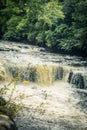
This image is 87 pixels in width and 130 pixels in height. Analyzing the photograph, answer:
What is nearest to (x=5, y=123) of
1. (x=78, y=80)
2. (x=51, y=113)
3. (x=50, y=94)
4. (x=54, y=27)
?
(x=51, y=113)

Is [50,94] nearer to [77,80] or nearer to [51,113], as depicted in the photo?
[51,113]

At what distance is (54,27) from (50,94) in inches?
486

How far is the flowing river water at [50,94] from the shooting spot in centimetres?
719

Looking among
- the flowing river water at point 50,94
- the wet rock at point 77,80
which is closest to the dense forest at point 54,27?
the flowing river water at point 50,94

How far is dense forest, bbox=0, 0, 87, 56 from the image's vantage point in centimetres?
1836

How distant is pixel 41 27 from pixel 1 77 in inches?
502

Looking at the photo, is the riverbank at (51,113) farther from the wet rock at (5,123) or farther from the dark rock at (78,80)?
the dark rock at (78,80)

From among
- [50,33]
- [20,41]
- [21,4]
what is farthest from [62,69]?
[20,41]

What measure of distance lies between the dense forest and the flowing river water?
3.19m

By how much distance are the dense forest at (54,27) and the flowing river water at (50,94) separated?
3.19 meters

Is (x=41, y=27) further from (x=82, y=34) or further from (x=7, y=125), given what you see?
(x=7, y=125)

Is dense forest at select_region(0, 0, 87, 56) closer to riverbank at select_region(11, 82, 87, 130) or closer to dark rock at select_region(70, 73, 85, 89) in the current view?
dark rock at select_region(70, 73, 85, 89)

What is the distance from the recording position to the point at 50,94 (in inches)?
411

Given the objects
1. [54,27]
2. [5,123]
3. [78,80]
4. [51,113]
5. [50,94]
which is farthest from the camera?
[54,27]
